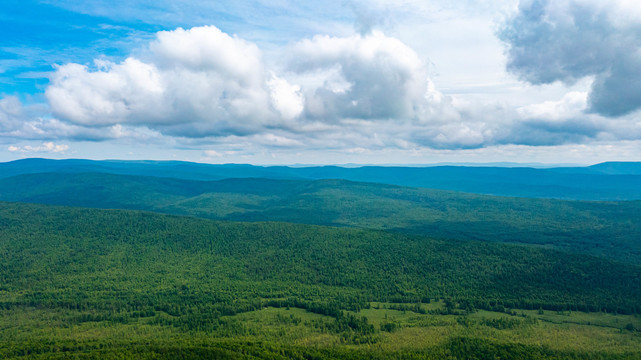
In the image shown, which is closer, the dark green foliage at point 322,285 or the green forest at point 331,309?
the green forest at point 331,309

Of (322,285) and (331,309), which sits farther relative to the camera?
(322,285)

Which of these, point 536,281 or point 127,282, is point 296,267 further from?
point 536,281

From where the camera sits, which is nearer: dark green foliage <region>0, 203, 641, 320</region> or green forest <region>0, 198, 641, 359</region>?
green forest <region>0, 198, 641, 359</region>

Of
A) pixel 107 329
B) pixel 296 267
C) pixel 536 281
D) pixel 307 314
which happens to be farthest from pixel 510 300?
pixel 107 329

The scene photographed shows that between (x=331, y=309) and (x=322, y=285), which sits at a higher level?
(x=331, y=309)

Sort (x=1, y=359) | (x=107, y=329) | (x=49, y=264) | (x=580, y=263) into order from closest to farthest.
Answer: (x=1, y=359) < (x=107, y=329) < (x=580, y=263) < (x=49, y=264)

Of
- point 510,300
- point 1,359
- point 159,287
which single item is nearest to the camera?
point 1,359

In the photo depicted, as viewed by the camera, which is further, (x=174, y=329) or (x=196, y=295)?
(x=196, y=295)
